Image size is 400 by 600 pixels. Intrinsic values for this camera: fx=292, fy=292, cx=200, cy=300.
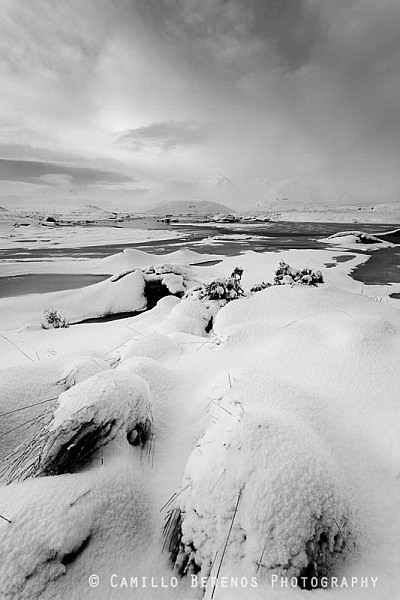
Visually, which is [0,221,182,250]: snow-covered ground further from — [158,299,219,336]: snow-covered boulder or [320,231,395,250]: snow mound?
[158,299,219,336]: snow-covered boulder

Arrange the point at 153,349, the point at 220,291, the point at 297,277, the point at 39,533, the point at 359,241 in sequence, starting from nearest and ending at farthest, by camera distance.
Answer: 1. the point at 39,533
2. the point at 153,349
3. the point at 220,291
4. the point at 297,277
5. the point at 359,241

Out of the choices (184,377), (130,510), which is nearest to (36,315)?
(184,377)

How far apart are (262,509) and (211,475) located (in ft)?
1.06

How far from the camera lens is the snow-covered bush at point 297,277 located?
8.74m

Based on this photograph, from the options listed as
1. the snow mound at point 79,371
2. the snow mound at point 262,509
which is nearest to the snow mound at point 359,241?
the snow mound at point 79,371

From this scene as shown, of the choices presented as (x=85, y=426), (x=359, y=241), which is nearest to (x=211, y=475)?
(x=85, y=426)

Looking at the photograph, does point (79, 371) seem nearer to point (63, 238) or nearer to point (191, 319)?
point (191, 319)

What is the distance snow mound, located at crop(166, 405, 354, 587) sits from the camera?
58.4 inches

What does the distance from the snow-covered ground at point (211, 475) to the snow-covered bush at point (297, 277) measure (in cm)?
564

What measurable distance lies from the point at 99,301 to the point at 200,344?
27.7 feet

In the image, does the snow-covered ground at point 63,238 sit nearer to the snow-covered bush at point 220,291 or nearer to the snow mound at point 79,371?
the snow-covered bush at point 220,291

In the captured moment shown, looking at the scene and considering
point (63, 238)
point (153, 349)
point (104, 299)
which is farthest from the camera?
point (63, 238)

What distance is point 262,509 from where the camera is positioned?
1.52 m

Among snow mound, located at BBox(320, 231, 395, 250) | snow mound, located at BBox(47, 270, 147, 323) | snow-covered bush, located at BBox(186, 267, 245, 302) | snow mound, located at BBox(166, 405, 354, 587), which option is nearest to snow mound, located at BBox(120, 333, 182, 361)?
snow mound, located at BBox(166, 405, 354, 587)
